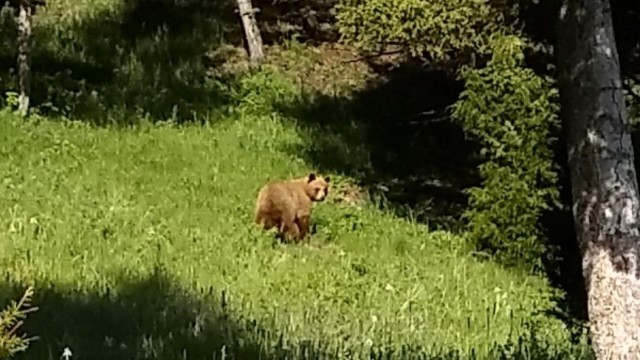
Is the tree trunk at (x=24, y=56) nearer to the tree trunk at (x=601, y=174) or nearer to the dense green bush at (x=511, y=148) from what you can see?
the dense green bush at (x=511, y=148)

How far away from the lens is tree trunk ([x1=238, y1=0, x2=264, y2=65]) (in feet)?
62.6

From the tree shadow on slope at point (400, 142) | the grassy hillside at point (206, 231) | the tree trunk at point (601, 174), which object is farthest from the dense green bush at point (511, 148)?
the tree shadow on slope at point (400, 142)

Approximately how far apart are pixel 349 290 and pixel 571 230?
2.97m

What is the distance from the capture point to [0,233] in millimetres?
10102

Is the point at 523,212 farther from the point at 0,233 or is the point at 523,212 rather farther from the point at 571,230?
the point at 0,233

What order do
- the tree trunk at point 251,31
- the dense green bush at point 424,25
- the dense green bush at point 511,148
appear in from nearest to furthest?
1. the dense green bush at point 511,148
2. the dense green bush at point 424,25
3. the tree trunk at point 251,31

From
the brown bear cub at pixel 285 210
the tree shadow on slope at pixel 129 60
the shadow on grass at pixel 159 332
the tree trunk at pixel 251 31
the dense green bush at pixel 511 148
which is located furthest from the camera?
the tree trunk at pixel 251 31

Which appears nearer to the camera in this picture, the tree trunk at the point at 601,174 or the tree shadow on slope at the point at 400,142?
the tree trunk at the point at 601,174

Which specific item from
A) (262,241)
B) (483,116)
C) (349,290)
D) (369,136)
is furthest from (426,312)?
(369,136)

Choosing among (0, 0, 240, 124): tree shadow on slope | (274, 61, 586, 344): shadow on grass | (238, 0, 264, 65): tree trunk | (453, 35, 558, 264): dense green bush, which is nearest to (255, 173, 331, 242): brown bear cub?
(453, 35, 558, 264): dense green bush

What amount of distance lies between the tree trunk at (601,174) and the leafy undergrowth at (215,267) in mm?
498

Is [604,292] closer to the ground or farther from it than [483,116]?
closer to the ground

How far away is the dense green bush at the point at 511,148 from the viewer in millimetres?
11836

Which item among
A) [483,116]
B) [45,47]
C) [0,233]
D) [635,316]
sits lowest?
[635,316]
